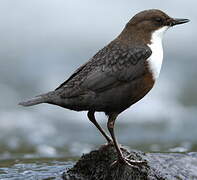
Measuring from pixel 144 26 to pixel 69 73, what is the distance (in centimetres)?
592

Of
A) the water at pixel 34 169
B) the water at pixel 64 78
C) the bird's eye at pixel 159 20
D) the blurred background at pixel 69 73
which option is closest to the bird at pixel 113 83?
the bird's eye at pixel 159 20

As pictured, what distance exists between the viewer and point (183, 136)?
9297 mm

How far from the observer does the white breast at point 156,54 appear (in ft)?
16.5

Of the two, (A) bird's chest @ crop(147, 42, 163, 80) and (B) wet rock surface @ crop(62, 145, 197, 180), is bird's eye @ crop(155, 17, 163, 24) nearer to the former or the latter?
(A) bird's chest @ crop(147, 42, 163, 80)

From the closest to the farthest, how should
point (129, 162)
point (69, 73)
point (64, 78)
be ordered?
point (129, 162) < point (64, 78) < point (69, 73)

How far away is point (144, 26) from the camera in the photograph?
208 inches

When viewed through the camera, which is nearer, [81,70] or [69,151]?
[81,70]

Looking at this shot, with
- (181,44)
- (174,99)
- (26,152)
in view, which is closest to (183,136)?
(174,99)

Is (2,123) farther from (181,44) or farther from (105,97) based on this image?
(105,97)

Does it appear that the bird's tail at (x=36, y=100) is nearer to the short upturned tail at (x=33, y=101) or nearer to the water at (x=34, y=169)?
the short upturned tail at (x=33, y=101)

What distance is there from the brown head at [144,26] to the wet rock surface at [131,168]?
92 cm

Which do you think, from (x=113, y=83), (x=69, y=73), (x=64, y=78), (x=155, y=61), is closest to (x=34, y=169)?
(x=113, y=83)

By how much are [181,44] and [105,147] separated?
7.36 meters

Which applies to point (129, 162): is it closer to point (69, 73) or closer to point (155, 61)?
point (155, 61)
